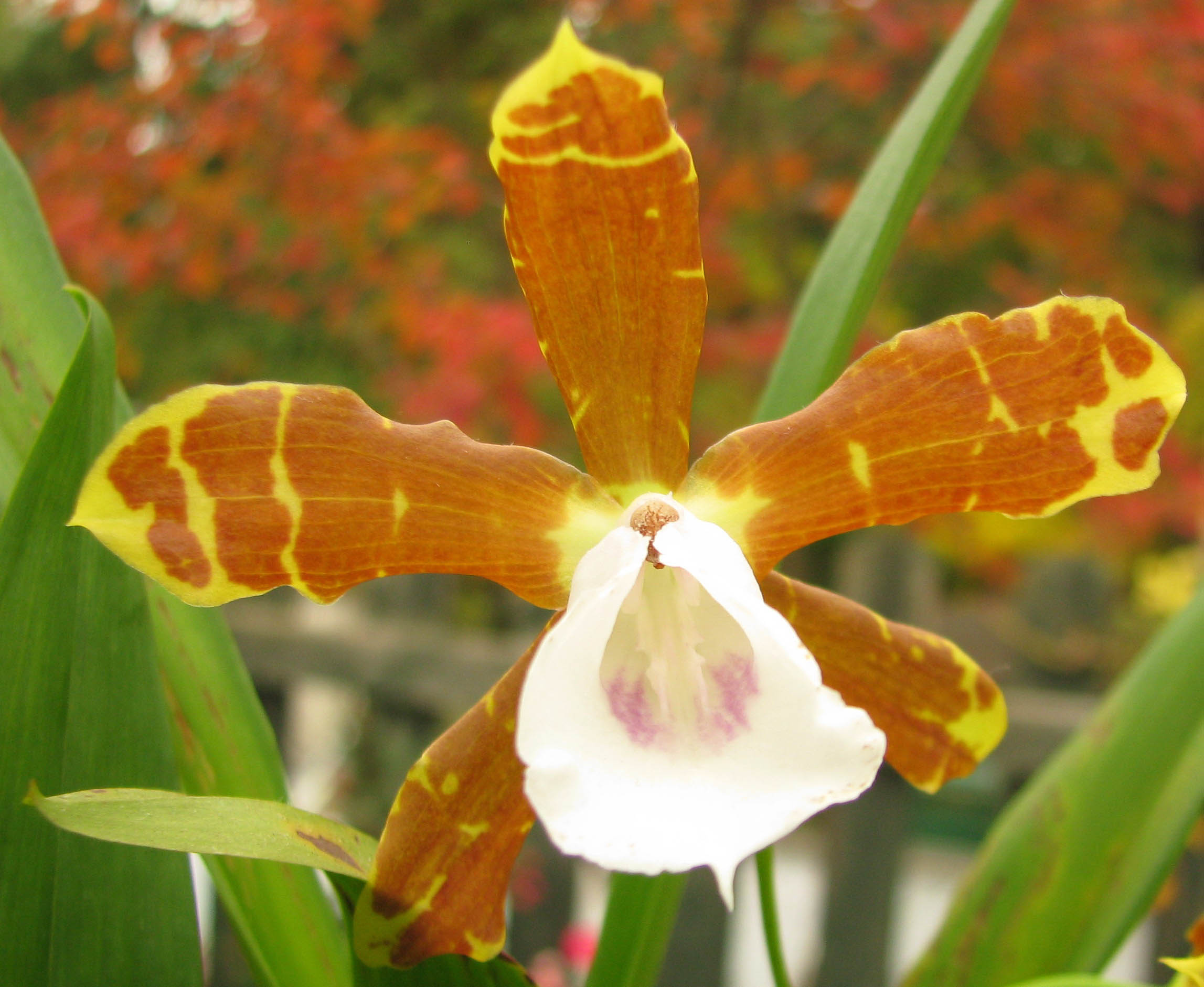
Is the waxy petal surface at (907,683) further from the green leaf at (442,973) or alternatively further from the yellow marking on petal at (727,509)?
the green leaf at (442,973)

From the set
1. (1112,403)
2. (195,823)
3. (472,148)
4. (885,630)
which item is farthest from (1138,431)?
(472,148)

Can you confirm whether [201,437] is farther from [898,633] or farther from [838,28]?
[838,28]

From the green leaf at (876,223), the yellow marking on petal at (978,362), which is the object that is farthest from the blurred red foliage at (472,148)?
the yellow marking on petal at (978,362)

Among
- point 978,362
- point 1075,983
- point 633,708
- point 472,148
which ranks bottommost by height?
point 1075,983

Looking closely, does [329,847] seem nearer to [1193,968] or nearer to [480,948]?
[480,948]

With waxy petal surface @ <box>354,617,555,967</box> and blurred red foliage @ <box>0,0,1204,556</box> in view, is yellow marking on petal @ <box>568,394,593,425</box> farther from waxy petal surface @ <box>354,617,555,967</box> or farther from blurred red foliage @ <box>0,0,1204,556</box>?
blurred red foliage @ <box>0,0,1204,556</box>

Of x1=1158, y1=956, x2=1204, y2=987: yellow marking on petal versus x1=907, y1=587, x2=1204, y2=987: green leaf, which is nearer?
x1=1158, y1=956, x2=1204, y2=987: yellow marking on petal

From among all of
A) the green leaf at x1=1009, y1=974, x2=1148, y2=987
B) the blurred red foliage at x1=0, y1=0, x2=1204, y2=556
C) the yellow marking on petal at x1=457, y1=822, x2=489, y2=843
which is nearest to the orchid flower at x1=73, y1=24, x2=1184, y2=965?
the yellow marking on petal at x1=457, y1=822, x2=489, y2=843
